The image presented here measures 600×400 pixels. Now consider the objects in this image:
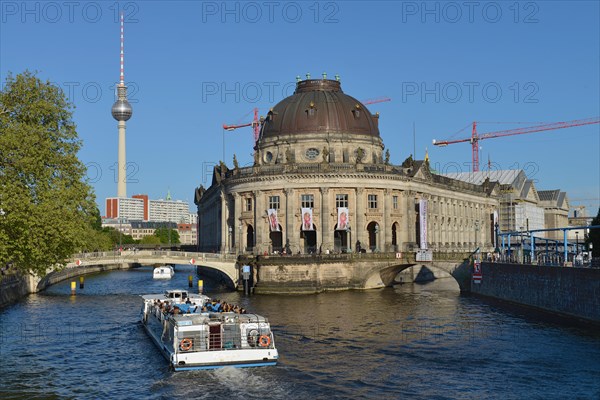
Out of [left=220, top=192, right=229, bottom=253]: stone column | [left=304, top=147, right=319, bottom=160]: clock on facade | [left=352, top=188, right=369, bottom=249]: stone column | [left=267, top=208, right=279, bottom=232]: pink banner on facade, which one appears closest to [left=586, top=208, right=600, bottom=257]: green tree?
[left=352, top=188, right=369, bottom=249]: stone column

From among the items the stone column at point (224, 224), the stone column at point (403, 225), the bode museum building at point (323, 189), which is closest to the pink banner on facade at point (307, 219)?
the bode museum building at point (323, 189)

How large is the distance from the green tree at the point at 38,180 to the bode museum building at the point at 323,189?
160ft

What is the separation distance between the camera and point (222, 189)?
116688mm

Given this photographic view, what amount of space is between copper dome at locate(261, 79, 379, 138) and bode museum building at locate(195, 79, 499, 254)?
0.17 m

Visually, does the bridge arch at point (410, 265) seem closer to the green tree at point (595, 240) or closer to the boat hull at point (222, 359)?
the green tree at point (595, 240)

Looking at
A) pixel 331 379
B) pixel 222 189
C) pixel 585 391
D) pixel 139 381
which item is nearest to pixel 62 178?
pixel 139 381

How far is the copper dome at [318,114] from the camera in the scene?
378 ft

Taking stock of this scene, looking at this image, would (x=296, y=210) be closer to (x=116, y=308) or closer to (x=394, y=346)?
(x=116, y=308)

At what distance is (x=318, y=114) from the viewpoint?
379 ft

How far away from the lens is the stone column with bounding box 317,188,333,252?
10294 centimetres

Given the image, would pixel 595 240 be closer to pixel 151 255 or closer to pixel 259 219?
pixel 259 219

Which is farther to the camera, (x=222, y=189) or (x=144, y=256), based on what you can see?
(x=222, y=189)

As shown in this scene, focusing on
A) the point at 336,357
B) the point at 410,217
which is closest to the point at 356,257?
the point at 410,217

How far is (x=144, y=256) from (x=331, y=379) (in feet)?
201
